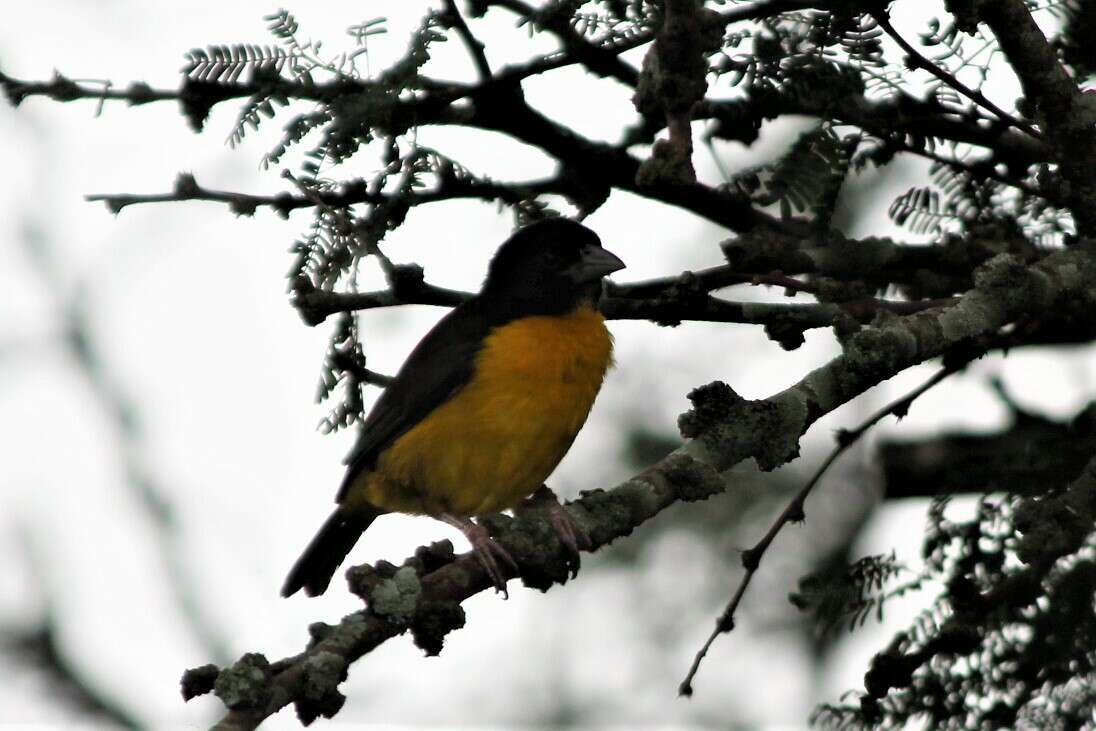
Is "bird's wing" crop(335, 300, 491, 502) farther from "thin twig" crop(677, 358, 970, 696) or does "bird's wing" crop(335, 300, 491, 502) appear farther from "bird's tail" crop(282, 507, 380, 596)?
"thin twig" crop(677, 358, 970, 696)

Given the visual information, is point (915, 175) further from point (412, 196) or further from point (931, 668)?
point (412, 196)

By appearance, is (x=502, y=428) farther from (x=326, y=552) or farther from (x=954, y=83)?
(x=954, y=83)

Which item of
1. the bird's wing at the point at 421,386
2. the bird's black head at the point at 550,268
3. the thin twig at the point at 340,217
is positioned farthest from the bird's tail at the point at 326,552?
the thin twig at the point at 340,217

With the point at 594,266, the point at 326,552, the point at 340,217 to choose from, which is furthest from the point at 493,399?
the point at 340,217

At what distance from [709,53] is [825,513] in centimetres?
352

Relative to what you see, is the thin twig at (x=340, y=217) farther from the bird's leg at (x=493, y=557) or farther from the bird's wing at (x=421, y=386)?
the bird's wing at (x=421, y=386)

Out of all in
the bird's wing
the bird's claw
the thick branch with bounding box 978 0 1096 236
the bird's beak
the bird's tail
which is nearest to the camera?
the bird's claw

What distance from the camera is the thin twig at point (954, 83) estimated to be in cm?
347

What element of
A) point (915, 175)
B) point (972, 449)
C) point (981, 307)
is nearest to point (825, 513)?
point (972, 449)

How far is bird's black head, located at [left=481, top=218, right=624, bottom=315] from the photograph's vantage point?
16.8 feet

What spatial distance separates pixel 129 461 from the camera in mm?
6418

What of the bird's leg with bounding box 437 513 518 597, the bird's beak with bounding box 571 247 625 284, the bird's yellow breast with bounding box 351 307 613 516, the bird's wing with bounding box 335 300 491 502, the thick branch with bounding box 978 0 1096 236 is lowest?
the bird's leg with bounding box 437 513 518 597

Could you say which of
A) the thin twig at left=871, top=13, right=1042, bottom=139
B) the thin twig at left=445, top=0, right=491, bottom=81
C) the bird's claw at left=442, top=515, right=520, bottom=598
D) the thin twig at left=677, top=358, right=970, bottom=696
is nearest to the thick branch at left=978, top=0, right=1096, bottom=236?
the thin twig at left=871, top=13, right=1042, bottom=139

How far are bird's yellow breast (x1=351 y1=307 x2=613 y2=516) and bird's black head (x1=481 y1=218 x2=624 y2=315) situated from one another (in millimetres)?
236
